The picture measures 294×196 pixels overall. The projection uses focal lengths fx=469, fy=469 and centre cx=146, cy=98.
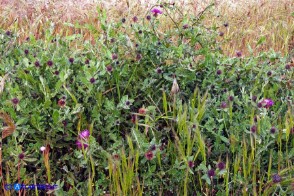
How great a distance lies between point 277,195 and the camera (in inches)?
65.6

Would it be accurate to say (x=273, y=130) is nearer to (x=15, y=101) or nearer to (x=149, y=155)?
(x=149, y=155)

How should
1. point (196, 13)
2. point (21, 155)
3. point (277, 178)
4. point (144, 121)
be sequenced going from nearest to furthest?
point (277, 178) → point (21, 155) → point (144, 121) → point (196, 13)

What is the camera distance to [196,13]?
3.99 m

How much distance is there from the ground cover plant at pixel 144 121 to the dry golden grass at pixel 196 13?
118cm

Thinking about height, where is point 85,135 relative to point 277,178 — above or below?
above

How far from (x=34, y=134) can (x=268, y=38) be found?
2.29 m

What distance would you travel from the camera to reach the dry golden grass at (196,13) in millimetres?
3525

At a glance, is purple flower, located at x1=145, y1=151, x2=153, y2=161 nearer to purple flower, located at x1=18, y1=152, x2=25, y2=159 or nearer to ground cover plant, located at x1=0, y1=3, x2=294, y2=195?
ground cover plant, located at x1=0, y1=3, x2=294, y2=195

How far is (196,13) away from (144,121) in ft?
7.44

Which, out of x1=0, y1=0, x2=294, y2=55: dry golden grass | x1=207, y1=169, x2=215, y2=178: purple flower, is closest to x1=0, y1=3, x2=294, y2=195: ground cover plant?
x1=207, y1=169, x2=215, y2=178: purple flower

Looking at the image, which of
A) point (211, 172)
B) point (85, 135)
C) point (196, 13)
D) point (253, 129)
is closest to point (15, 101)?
point (85, 135)

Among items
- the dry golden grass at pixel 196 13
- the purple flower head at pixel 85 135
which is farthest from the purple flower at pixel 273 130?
the dry golden grass at pixel 196 13

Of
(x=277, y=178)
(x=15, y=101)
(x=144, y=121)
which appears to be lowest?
(x=277, y=178)

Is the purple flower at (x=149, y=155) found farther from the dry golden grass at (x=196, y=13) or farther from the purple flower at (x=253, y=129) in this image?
the dry golden grass at (x=196, y=13)
